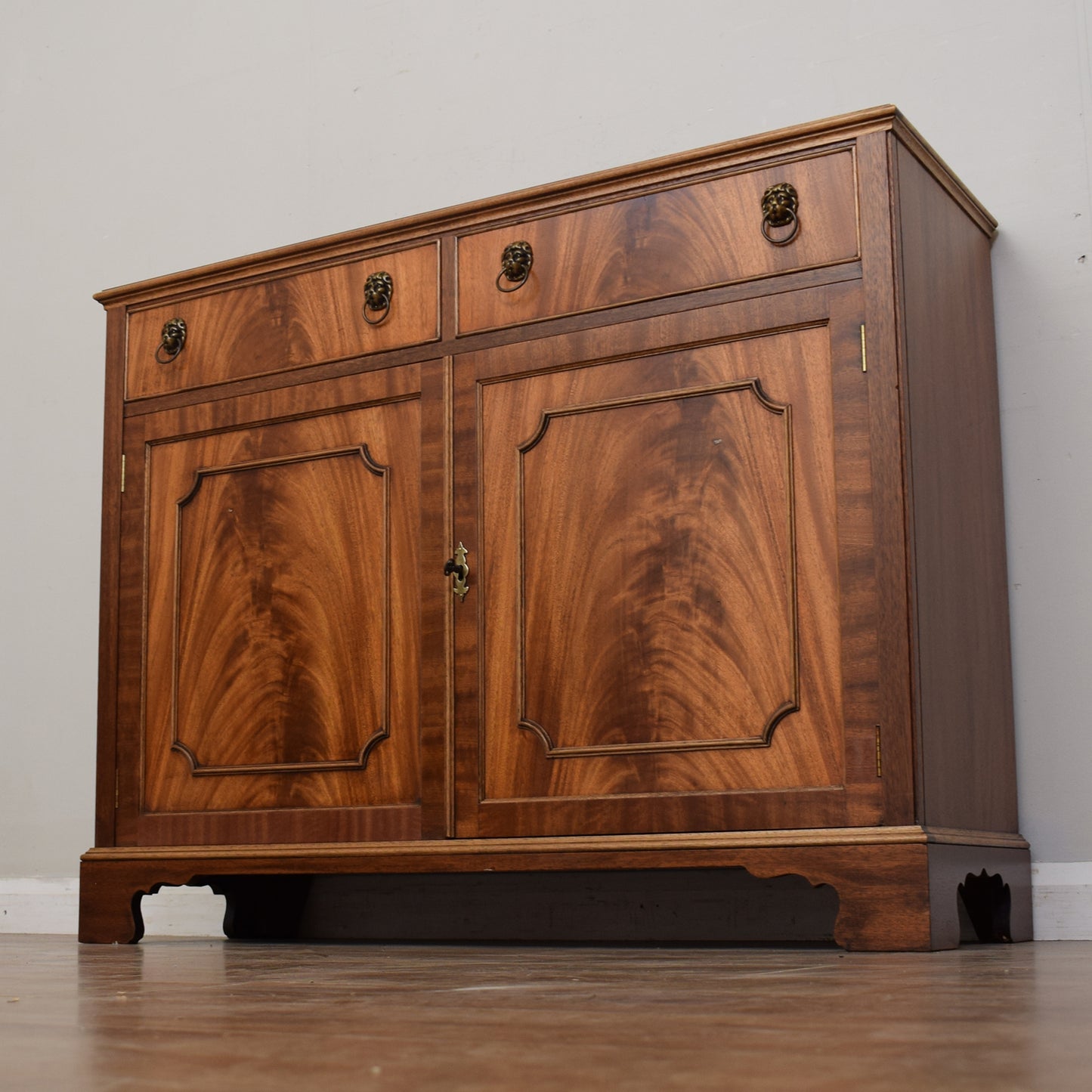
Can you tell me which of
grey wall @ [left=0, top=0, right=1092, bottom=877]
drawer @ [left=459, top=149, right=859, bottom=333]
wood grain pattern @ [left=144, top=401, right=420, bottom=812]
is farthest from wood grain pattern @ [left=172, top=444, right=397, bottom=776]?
grey wall @ [left=0, top=0, right=1092, bottom=877]

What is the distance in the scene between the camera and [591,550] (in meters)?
2.08

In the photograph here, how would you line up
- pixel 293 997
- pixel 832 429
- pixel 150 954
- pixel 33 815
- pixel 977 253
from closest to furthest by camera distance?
1. pixel 293 997
2. pixel 832 429
3. pixel 150 954
4. pixel 977 253
5. pixel 33 815

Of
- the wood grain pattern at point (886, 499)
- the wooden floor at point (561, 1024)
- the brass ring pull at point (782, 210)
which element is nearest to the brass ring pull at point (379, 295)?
the brass ring pull at point (782, 210)

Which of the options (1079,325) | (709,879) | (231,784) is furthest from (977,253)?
(231,784)

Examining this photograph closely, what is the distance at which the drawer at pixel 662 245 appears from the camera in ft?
6.49

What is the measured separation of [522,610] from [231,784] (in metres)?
0.58

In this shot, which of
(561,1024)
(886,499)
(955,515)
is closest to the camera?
(561,1024)

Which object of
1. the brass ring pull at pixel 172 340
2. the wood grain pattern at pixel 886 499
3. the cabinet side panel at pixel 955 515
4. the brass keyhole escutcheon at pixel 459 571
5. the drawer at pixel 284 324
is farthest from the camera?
the brass ring pull at pixel 172 340

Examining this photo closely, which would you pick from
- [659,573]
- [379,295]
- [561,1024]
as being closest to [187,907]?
[379,295]

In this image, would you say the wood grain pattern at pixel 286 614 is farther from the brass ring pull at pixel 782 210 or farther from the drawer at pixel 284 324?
the brass ring pull at pixel 782 210

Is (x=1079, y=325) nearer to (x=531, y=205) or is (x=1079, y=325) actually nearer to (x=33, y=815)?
(x=531, y=205)

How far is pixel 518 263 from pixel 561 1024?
1443mm

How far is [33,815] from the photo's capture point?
130 inches

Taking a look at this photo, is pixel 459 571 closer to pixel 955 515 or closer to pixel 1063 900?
pixel 955 515
